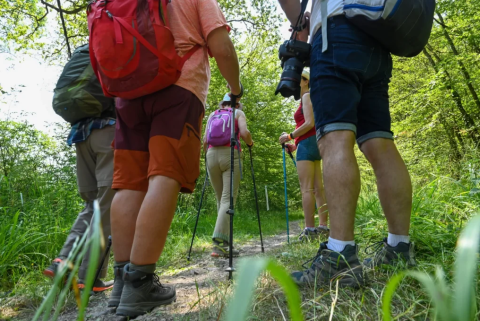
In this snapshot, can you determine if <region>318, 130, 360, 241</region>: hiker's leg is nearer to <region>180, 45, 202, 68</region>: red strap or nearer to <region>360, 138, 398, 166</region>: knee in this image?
<region>360, 138, 398, 166</region>: knee

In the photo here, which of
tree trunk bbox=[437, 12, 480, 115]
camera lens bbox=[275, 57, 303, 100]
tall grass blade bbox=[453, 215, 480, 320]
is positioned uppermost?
tree trunk bbox=[437, 12, 480, 115]

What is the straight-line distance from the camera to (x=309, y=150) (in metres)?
3.81

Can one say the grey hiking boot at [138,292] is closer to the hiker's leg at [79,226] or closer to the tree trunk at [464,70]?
the hiker's leg at [79,226]

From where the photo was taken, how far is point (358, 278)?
1.35 m

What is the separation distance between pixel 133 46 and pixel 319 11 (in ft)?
3.37

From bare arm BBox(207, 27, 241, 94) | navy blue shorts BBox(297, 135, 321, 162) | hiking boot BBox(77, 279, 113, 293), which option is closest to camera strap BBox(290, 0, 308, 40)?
bare arm BBox(207, 27, 241, 94)

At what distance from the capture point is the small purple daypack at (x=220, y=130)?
383 cm

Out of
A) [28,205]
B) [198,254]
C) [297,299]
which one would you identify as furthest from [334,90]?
[28,205]

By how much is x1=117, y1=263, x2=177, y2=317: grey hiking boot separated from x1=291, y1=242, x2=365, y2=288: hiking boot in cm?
76

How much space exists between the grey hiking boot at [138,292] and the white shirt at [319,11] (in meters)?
1.58

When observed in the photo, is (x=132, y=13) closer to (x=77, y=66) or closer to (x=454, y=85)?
(x=77, y=66)

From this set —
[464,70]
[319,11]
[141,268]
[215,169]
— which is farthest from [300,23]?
[464,70]

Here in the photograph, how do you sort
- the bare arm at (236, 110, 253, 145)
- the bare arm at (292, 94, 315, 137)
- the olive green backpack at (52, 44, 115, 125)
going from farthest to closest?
the bare arm at (236, 110, 253, 145) → the bare arm at (292, 94, 315, 137) → the olive green backpack at (52, 44, 115, 125)

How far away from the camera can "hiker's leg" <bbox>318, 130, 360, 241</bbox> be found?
1.48m
